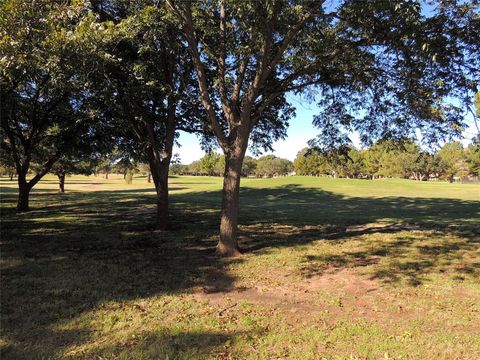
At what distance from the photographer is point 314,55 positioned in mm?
8297

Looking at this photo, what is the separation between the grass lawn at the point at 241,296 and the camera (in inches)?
165

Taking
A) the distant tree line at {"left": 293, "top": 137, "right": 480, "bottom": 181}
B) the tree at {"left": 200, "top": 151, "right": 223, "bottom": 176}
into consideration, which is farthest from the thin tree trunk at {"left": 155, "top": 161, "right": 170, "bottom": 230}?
the distant tree line at {"left": 293, "top": 137, "right": 480, "bottom": 181}

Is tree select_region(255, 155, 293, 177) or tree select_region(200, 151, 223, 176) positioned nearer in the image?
tree select_region(200, 151, 223, 176)

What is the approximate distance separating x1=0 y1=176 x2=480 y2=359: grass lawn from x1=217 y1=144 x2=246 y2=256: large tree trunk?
1.21 feet

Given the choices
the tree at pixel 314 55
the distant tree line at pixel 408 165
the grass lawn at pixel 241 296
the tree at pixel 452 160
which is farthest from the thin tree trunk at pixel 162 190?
the tree at pixel 452 160

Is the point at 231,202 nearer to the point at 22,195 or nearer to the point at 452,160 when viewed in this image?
the point at 22,195

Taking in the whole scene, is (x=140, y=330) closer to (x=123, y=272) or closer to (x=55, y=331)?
(x=55, y=331)

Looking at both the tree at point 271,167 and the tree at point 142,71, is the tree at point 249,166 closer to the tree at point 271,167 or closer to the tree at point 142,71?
the tree at point 271,167

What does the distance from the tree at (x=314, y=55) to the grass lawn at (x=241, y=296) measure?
6.20 ft

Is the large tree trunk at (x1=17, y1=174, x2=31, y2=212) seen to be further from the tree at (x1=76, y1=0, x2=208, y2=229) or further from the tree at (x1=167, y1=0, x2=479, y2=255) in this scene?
the tree at (x1=167, y1=0, x2=479, y2=255)

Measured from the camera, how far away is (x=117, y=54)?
9.62 m

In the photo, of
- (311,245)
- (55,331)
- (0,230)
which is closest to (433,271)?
(311,245)

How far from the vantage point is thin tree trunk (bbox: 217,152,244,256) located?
8477mm

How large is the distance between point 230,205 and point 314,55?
11.7 feet
